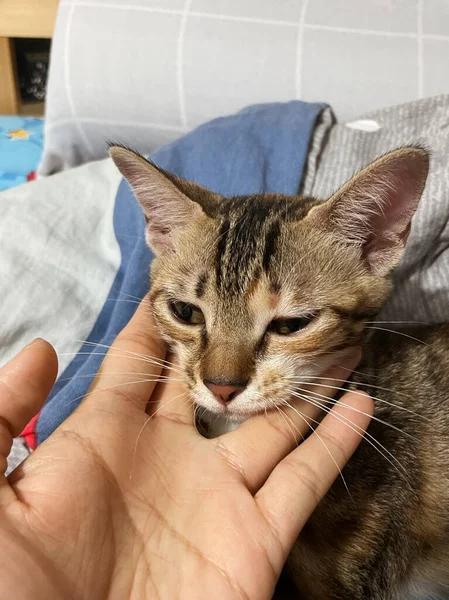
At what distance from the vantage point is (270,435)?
1003 mm

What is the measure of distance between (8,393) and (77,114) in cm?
152

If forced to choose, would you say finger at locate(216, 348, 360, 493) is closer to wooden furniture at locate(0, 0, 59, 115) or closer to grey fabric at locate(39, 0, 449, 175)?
grey fabric at locate(39, 0, 449, 175)

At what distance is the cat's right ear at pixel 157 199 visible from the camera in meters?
1.00

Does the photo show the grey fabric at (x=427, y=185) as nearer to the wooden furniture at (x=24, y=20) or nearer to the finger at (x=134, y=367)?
the finger at (x=134, y=367)

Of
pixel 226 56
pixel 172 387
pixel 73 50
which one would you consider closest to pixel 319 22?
pixel 226 56

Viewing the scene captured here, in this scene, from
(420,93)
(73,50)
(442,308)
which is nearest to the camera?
(442,308)

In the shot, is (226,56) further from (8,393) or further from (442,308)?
(8,393)

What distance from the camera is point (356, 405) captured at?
1.00 meters

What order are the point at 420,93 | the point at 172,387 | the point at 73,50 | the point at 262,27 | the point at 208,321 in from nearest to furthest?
the point at 208,321 → the point at 172,387 → the point at 420,93 → the point at 262,27 → the point at 73,50

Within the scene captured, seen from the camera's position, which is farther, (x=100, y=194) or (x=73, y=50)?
(x=73, y=50)

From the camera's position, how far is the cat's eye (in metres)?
1.02

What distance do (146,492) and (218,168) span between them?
39.4 inches

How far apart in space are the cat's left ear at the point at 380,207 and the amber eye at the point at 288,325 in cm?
19

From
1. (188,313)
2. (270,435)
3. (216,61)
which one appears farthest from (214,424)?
(216,61)
